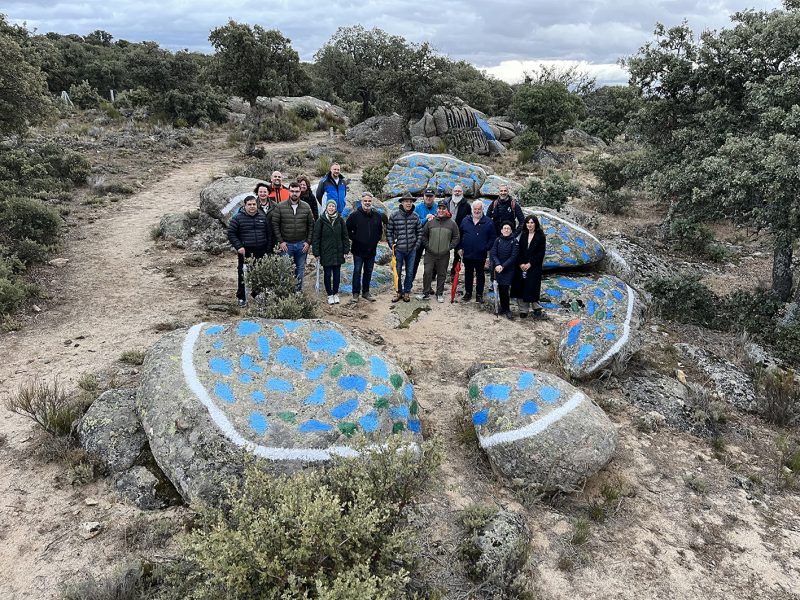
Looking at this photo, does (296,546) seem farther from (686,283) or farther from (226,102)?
(226,102)

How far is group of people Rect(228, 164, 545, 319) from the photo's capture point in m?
7.93

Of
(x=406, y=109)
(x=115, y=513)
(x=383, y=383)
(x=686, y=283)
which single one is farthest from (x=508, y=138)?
(x=115, y=513)

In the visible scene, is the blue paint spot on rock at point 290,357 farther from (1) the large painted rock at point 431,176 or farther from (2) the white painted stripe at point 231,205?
(1) the large painted rock at point 431,176

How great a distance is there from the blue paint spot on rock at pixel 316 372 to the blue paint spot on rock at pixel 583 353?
3.63m

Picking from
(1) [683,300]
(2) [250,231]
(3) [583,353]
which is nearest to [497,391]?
(3) [583,353]

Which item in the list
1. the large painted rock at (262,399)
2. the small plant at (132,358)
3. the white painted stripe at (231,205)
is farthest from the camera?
the white painted stripe at (231,205)

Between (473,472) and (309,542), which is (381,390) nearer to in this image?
(473,472)

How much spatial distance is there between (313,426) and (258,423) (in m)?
0.51

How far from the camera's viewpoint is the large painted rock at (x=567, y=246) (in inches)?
408

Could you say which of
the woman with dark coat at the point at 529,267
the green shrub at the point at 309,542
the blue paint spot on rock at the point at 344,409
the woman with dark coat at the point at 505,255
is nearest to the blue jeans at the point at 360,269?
the woman with dark coat at the point at 505,255

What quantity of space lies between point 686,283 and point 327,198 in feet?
24.0

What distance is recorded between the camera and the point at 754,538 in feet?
15.7

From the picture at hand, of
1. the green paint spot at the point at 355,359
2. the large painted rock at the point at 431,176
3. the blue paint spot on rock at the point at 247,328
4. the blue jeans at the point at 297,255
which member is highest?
the large painted rock at the point at 431,176

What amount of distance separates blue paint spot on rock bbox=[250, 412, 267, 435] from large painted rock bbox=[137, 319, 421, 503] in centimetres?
1
